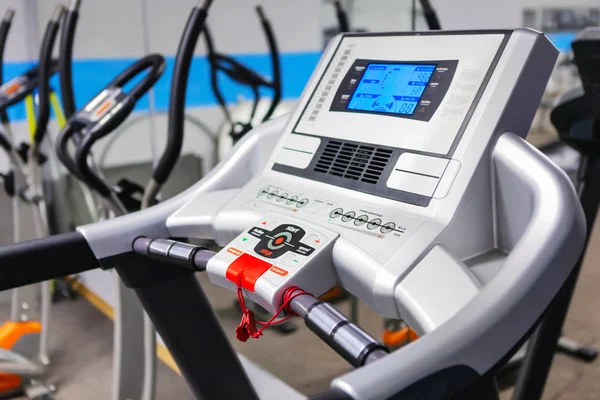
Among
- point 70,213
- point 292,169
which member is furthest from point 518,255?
point 70,213

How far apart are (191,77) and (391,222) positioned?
2.96 meters

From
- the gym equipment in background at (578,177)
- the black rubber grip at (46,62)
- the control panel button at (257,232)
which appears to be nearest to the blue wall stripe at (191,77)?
the black rubber grip at (46,62)

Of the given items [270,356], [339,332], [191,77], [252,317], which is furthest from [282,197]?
[191,77]

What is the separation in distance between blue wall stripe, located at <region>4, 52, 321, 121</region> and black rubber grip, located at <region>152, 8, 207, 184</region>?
6.28 ft

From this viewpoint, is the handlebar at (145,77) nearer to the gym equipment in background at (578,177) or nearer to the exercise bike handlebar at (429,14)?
the exercise bike handlebar at (429,14)

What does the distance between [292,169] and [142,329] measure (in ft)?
3.32

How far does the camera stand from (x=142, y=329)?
180cm

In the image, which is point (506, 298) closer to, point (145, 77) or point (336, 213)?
point (336, 213)

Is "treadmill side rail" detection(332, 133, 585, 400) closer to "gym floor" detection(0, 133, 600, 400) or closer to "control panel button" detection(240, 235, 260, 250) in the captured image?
"control panel button" detection(240, 235, 260, 250)

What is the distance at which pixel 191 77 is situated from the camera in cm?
356

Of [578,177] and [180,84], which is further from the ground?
[180,84]

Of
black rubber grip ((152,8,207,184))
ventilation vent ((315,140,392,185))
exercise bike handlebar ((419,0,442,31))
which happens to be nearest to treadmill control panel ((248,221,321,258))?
ventilation vent ((315,140,392,185))

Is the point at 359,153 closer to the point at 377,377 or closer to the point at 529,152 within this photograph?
the point at 529,152

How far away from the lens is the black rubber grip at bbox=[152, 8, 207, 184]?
1363 mm
